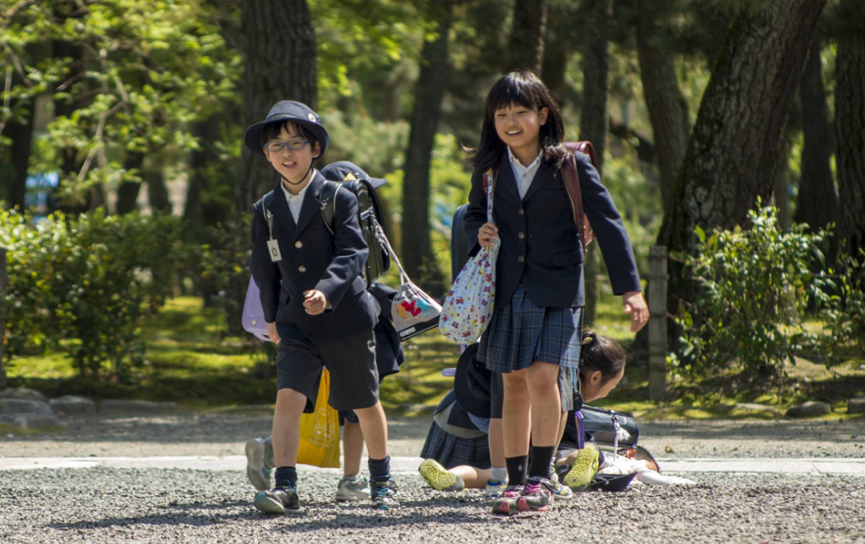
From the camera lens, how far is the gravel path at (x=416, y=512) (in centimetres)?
399

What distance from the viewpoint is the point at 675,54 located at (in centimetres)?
1534

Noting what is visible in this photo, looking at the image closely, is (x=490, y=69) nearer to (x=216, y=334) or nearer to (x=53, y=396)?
(x=216, y=334)

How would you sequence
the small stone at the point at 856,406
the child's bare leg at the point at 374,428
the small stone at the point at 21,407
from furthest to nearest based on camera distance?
the small stone at the point at 21,407 → the small stone at the point at 856,406 → the child's bare leg at the point at 374,428

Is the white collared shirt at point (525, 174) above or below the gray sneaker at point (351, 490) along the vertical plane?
above

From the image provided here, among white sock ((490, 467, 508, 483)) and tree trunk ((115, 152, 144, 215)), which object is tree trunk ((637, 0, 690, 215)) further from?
white sock ((490, 467, 508, 483))

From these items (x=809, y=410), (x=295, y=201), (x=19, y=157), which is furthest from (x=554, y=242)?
(x=19, y=157)

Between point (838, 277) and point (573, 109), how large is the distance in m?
13.2

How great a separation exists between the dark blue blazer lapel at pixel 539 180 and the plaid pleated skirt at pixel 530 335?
14.7 inches

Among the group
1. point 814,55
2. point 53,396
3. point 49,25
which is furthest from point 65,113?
point 814,55

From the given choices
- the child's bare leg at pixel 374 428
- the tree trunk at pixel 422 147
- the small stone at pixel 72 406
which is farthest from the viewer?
the tree trunk at pixel 422 147

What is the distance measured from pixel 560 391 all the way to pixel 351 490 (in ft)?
3.63

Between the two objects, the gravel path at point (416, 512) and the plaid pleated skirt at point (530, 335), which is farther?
the plaid pleated skirt at point (530, 335)

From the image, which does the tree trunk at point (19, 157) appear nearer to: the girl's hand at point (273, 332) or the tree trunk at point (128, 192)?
the tree trunk at point (128, 192)

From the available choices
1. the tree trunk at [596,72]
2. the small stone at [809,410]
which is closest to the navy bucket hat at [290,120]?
the small stone at [809,410]
